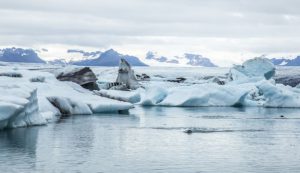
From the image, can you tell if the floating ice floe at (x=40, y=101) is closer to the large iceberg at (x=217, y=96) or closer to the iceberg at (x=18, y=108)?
the iceberg at (x=18, y=108)

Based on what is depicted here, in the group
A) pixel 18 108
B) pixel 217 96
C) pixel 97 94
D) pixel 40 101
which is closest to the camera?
pixel 18 108

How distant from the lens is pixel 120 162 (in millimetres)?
16484

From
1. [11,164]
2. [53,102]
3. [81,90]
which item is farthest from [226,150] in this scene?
[81,90]

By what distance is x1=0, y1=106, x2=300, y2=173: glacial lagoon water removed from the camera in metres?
15.9

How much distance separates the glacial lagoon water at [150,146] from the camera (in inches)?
627

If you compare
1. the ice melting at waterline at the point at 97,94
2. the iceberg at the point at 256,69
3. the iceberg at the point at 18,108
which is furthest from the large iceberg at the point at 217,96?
the iceberg at the point at 18,108

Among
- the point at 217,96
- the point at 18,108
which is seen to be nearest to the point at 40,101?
the point at 18,108

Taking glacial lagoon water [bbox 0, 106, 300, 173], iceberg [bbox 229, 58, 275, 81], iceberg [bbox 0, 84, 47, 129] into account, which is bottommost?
glacial lagoon water [bbox 0, 106, 300, 173]

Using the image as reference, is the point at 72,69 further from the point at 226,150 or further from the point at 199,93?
the point at 226,150

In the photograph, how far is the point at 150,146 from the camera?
64.3ft

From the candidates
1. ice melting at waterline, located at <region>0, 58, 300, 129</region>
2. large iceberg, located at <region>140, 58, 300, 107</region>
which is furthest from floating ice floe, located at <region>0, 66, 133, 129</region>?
large iceberg, located at <region>140, 58, 300, 107</region>

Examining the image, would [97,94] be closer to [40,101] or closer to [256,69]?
[40,101]

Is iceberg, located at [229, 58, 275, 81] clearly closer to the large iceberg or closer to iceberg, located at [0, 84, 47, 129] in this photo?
the large iceberg

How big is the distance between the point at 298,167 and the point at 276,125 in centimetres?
1186
